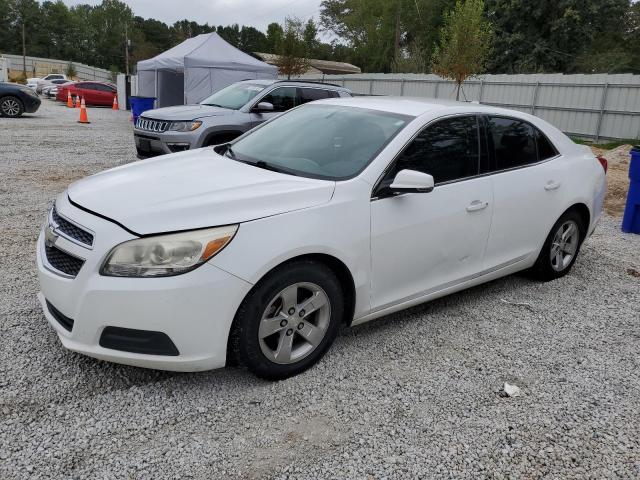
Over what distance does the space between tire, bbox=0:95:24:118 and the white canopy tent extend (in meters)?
4.51

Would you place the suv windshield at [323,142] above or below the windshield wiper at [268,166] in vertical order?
above

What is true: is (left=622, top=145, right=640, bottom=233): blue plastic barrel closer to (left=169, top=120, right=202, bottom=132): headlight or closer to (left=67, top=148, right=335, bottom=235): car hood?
Result: (left=67, top=148, right=335, bottom=235): car hood

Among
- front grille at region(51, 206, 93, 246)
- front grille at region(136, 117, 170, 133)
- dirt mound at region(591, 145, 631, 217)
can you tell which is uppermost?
front grille at region(136, 117, 170, 133)

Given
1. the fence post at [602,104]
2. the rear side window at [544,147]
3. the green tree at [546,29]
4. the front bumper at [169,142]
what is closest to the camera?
the rear side window at [544,147]

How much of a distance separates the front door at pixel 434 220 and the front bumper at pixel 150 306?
1.00m

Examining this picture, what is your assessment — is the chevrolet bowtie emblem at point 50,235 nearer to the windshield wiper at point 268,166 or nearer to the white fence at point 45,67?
the windshield wiper at point 268,166

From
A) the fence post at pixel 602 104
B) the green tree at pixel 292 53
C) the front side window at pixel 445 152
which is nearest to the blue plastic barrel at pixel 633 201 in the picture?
the front side window at pixel 445 152

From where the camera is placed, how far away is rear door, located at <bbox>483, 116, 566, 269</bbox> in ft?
13.2

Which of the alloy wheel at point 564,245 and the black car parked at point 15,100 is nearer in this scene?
the alloy wheel at point 564,245

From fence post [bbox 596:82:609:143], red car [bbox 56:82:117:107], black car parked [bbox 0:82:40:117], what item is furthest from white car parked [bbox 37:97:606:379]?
red car [bbox 56:82:117:107]

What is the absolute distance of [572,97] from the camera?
1819cm

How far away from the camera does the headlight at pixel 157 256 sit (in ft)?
8.52

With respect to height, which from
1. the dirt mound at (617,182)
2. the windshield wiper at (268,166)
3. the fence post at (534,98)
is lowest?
the dirt mound at (617,182)

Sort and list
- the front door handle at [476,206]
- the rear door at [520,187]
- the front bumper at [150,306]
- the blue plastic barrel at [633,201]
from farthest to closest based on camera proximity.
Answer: the blue plastic barrel at [633,201]
the rear door at [520,187]
the front door handle at [476,206]
the front bumper at [150,306]
